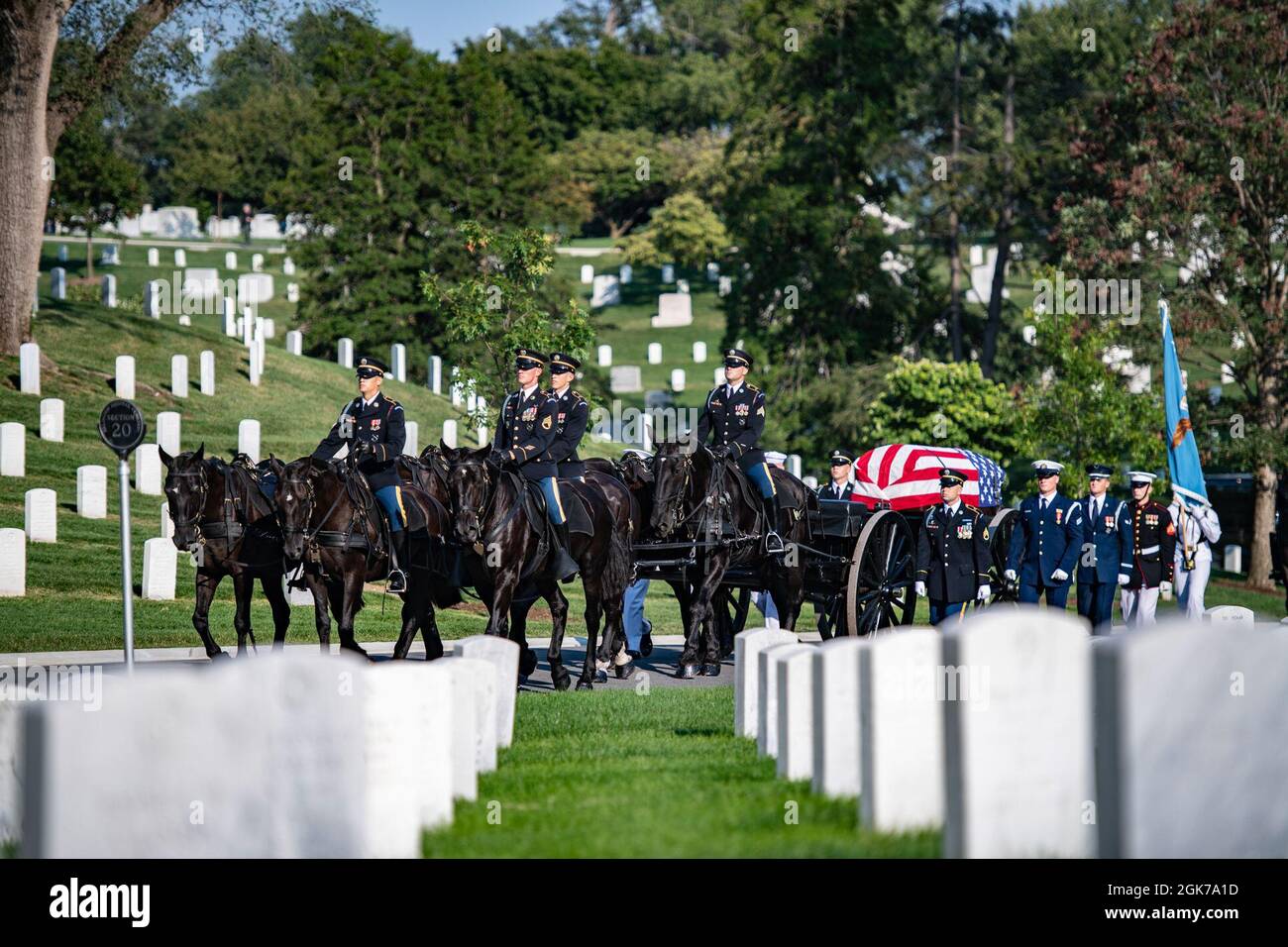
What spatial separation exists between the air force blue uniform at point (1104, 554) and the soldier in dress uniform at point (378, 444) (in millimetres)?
6929

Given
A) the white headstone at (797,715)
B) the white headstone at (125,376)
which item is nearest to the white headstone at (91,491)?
the white headstone at (125,376)

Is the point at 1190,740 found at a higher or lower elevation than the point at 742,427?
lower

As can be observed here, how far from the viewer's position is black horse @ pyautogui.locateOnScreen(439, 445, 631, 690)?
14695 millimetres

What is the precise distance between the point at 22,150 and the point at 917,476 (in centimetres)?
1843

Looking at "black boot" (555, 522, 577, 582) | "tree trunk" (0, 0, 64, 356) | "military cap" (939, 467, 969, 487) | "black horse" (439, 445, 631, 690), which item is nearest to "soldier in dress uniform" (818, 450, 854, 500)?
"military cap" (939, 467, 969, 487)

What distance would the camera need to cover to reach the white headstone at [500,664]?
10.0 m

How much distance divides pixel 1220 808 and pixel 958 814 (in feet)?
3.26

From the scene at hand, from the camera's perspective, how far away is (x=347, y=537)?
50.6 ft

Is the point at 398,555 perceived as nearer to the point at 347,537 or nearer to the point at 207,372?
the point at 347,537

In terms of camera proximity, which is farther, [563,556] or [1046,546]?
[1046,546]

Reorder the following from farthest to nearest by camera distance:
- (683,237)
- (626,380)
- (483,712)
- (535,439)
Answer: (683,237) < (626,380) < (535,439) < (483,712)

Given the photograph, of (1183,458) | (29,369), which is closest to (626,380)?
(29,369)

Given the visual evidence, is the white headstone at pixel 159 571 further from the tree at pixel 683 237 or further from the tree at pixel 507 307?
the tree at pixel 683 237
